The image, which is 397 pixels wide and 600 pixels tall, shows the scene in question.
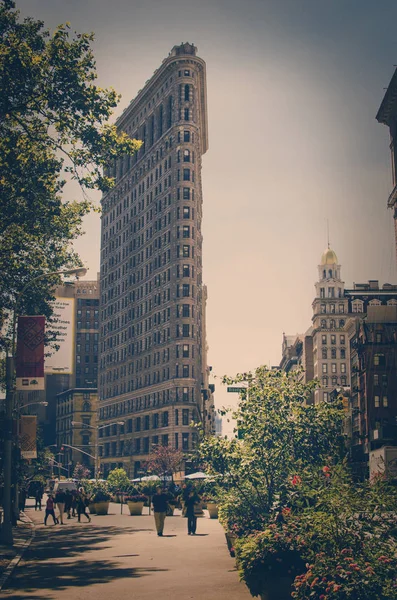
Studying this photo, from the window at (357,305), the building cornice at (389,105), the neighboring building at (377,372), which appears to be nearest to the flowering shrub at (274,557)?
the neighboring building at (377,372)

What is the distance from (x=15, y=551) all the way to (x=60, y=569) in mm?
5399

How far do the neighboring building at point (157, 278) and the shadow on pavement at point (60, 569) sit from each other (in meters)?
87.4

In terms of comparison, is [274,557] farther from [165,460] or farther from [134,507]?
[165,460]

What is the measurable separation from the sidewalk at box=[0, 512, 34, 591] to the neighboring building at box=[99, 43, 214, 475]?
80113mm

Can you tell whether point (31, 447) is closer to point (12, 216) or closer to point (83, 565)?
point (12, 216)

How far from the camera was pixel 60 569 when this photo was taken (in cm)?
1991

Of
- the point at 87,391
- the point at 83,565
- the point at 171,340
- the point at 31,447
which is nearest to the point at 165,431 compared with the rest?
the point at 171,340

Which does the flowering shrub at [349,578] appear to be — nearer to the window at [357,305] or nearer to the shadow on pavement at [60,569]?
the shadow on pavement at [60,569]

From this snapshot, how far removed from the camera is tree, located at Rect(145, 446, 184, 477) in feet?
365

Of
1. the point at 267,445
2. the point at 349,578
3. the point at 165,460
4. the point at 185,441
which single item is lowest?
the point at 165,460

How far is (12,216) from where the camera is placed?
1446 inches

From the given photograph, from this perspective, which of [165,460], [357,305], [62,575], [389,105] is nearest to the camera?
[62,575]

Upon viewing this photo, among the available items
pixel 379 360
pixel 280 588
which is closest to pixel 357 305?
pixel 379 360

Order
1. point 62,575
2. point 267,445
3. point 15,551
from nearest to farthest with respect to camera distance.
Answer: point 62,575, point 267,445, point 15,551
